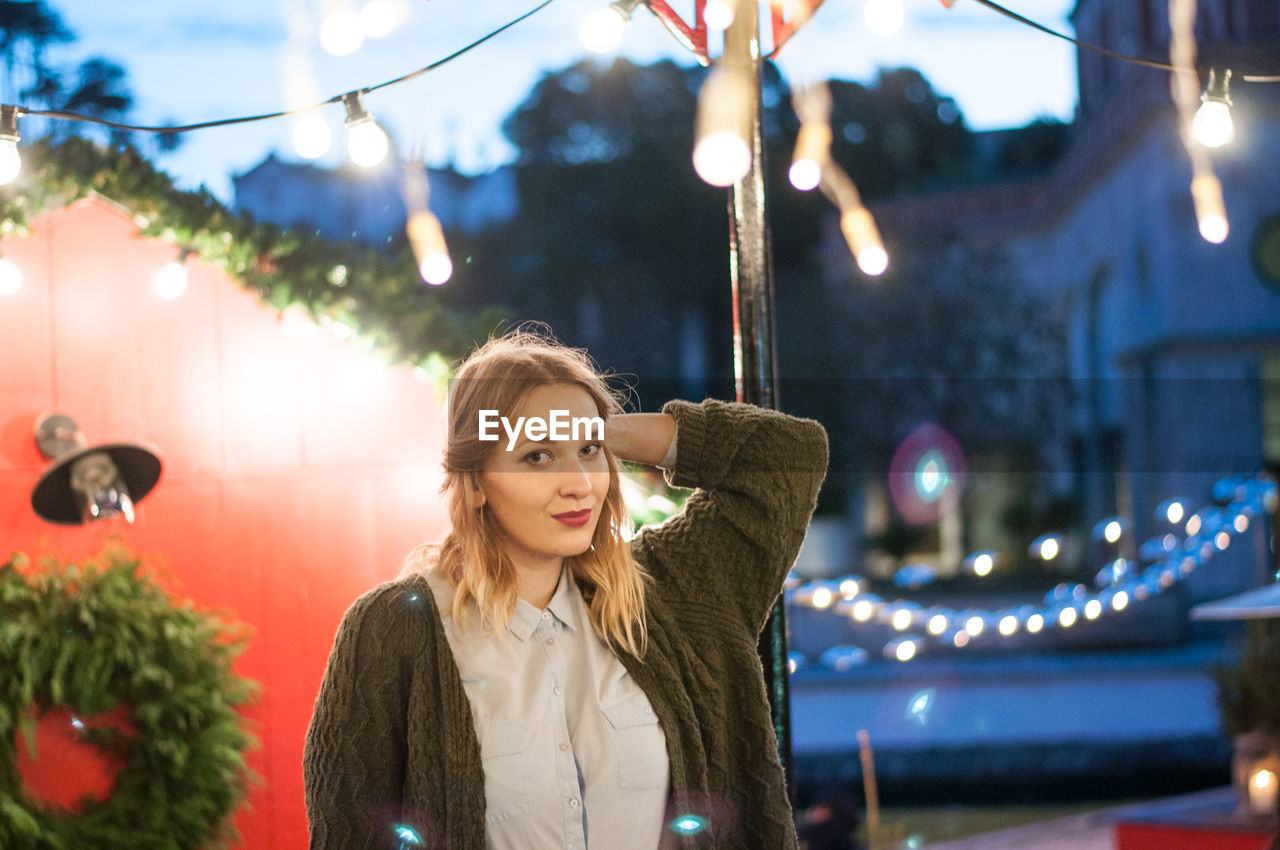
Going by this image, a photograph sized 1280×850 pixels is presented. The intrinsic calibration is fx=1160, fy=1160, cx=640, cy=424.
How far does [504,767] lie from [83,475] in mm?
1373

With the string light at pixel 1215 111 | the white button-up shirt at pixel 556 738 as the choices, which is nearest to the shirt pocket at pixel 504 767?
the white button-up shirt at pixel 556 738

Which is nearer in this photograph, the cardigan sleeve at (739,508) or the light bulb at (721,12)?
the cardigan sleeve at (739,508)

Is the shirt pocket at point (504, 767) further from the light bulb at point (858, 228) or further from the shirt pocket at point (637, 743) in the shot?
the light bulb at point (858, 228)

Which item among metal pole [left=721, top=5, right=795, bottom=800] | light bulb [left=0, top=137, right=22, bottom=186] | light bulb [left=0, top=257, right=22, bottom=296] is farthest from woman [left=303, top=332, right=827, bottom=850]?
light bulb [left=0, top=257, right=22, bottom=296]

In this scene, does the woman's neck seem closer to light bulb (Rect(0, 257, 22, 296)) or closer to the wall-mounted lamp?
the wall-mounted lamp

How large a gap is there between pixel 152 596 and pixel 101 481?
0.85 feet

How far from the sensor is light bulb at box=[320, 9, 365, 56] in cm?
172

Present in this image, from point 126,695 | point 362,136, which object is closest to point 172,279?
point 362,136

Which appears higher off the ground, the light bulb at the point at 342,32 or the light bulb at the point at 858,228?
the light bulb at the point at 858,228

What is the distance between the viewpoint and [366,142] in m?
1.99

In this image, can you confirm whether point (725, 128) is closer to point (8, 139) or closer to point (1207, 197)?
point (8, 139)

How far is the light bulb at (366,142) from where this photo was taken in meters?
1.98

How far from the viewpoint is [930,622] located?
368 centimetres

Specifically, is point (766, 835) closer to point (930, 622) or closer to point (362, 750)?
Result: point (362, 750)
